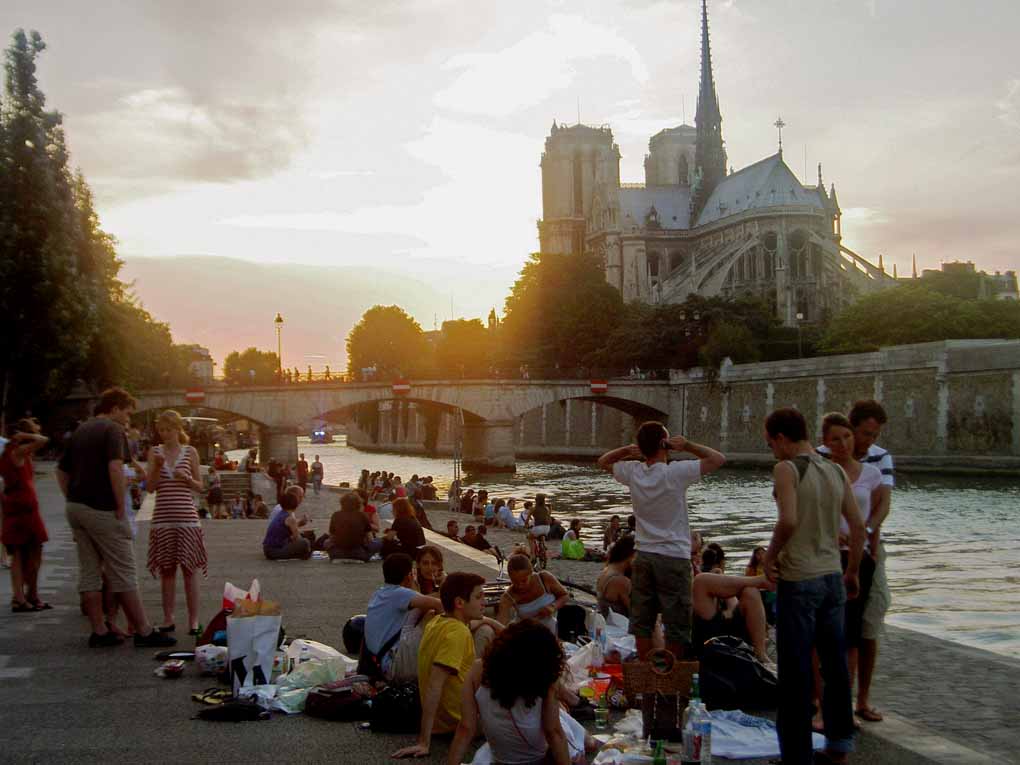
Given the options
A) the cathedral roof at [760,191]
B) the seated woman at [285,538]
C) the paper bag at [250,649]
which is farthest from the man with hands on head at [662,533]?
the cathedral roof at [760,191]

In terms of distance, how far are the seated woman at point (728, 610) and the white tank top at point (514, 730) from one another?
2.76 metres

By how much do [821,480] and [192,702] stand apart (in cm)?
392

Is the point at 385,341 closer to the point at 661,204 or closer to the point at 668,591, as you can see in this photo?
the point at 661,204

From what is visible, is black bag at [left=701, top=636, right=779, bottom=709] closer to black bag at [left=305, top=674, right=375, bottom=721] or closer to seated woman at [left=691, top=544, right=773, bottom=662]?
seated woman at [left=691, top=544, right=773, bottom=662]

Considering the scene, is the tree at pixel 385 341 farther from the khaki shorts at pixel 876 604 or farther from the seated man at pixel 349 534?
the khaki shorts at pixel 876 604

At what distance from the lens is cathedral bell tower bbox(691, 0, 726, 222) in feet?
385

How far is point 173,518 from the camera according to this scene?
27.7 ft

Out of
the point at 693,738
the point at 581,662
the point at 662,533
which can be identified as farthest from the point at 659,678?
the point at 581,662

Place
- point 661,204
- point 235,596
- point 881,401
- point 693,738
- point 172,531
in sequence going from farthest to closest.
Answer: point 661,204 < point 881,401 < point 172,531 < point 235,596 < point 693,738

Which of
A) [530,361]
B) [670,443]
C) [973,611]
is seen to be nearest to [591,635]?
[670,443]

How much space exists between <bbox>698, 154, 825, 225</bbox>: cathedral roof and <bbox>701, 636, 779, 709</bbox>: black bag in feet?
294

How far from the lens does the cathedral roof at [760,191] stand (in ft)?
312

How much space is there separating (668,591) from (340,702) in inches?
79.6

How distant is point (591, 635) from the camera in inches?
318
